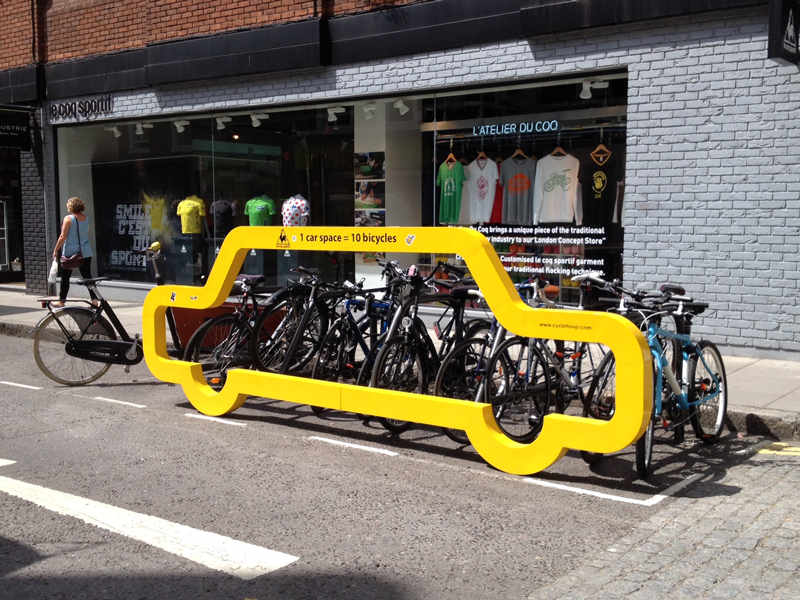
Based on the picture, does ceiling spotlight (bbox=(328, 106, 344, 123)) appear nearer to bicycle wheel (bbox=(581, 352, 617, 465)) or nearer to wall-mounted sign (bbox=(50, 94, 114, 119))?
wall-mounted sign (bbox=(50, 94, 114, 119))

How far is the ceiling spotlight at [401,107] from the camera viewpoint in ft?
40.9

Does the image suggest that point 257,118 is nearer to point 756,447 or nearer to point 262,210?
point 262,210

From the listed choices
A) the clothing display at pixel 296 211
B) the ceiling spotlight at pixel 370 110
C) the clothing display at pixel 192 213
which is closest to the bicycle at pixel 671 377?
the ceiling spotlight at pixel 370 110

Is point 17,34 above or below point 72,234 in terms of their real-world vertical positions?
above

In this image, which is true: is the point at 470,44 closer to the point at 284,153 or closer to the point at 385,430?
the point at 284,153

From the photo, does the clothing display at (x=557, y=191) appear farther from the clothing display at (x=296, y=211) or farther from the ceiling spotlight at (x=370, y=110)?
the clothing display at (x=296, y=211)

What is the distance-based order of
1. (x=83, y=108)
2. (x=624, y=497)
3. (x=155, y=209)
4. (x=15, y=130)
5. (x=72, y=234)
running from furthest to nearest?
(x=15, y=130), (x=83, y=108), (x=155, y=209), (x=72, y=234), (x=624, y=497)

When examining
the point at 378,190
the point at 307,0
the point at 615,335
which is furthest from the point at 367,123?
the point at 615,335

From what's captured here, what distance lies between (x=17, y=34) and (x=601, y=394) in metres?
15.6

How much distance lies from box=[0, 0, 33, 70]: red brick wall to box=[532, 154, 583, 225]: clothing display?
36.6 ft

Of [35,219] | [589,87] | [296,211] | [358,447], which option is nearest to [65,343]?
[358,447]

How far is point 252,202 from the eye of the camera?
14.5 m

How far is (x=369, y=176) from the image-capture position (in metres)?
13.0

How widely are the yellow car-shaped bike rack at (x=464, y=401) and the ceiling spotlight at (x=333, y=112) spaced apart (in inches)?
240
